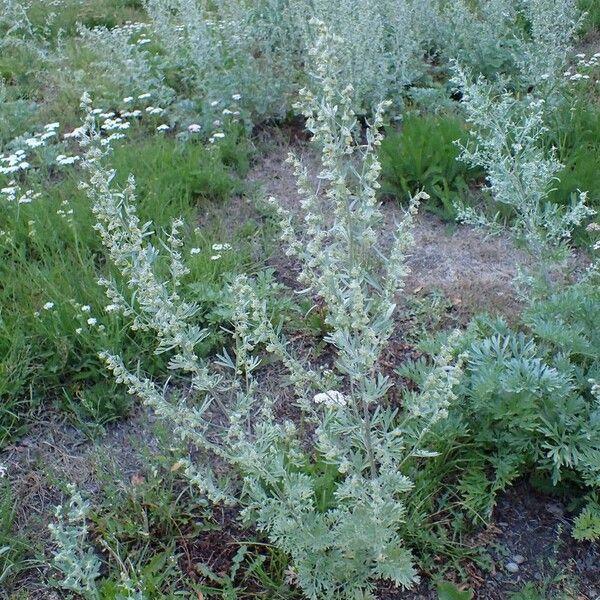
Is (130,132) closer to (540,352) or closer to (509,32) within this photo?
(509,32)

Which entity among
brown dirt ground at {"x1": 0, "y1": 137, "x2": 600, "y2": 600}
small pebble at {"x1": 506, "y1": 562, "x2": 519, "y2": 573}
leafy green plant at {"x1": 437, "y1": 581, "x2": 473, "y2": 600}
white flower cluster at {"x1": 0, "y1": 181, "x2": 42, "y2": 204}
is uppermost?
white flower cluster at {"x1": 0, "y1": 181, "x2": 42, "y2": 204}

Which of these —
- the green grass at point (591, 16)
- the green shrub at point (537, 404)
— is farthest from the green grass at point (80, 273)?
the green grass at point (591, 16)

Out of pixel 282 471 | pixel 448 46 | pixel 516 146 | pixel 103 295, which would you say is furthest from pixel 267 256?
pixel 448 46

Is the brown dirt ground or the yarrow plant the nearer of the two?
the yarrow plant

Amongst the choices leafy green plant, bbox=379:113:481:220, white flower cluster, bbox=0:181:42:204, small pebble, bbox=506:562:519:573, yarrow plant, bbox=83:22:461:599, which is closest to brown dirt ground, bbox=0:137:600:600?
small pebble, bbox=506:562:519:573

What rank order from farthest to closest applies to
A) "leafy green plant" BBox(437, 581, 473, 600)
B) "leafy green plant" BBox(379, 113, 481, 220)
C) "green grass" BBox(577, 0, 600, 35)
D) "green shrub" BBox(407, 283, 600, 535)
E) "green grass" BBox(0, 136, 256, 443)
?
1. "green grass" BBox(577, 0, 600, 35)
2. "leafy green plant" BBox(379, 113, 481, 220)
3. "green grass" BBox(0, 136, 256, 443)
4. "green shrub" BBox(407, 283, 600, 535)
5. "leafy green plant" BBox(437, 581, 473, 600)

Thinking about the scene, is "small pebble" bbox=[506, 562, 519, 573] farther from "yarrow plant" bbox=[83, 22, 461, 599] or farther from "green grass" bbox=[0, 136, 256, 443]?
"green grass" bbox=[0, 136, 256, 443]

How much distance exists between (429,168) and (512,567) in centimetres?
251

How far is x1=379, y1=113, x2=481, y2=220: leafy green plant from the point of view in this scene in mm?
4445

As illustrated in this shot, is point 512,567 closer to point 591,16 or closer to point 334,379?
point 334,379

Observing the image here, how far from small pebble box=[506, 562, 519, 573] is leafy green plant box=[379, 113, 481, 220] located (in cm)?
224

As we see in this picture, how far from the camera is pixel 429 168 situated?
4.47 meters

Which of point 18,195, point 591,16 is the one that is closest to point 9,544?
point 18,195

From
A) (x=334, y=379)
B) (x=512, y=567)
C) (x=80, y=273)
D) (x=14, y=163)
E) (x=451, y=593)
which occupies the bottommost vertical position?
(x=512, y=567)
